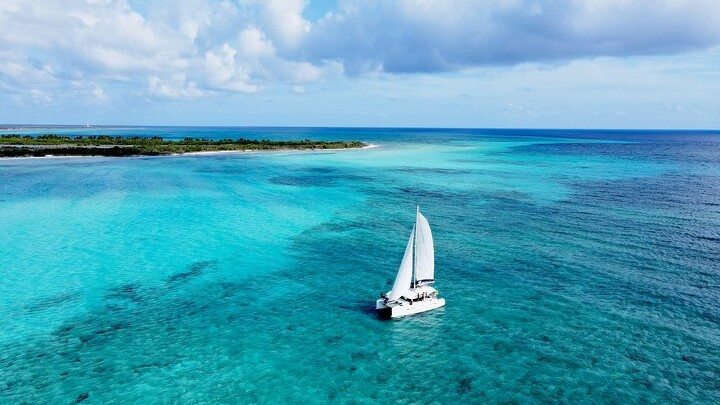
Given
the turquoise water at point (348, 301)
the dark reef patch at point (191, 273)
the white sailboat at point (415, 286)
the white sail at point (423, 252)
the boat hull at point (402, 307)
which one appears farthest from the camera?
the dark reef patch at point (191, 273)

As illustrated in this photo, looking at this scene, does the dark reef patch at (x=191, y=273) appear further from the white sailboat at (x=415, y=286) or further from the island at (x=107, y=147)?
the island at (x=107, y=147)

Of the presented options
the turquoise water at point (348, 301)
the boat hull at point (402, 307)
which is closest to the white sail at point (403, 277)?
the boat hull at point (402, 307)

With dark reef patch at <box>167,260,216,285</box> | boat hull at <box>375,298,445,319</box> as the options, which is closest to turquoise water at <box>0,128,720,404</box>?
dark reef patch at <box>167,260,216,285</box>

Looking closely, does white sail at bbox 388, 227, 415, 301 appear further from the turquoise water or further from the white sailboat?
the turquoise water

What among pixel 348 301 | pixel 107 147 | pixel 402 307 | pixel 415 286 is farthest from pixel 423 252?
pixel 107 147

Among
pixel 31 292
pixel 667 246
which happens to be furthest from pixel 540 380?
pixel 31 292

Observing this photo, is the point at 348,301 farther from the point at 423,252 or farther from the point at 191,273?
the point at 191,273
